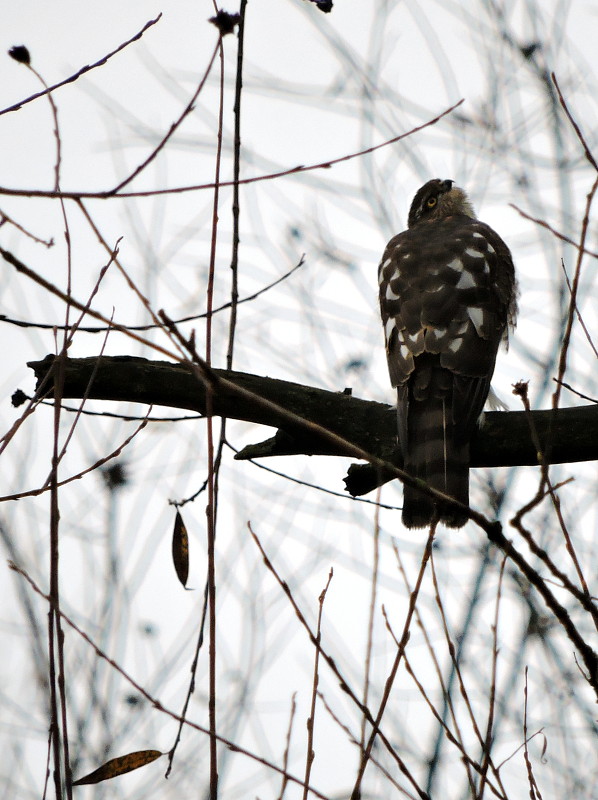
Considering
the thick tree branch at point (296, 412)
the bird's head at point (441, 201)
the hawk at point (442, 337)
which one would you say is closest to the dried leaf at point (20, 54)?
the thick tree branch at point (296, 412)

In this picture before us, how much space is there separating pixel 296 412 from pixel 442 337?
961 millimetres

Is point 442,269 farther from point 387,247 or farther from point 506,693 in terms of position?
point 506,693

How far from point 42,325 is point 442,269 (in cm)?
251

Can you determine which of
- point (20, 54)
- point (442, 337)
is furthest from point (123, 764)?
point (442, 337)

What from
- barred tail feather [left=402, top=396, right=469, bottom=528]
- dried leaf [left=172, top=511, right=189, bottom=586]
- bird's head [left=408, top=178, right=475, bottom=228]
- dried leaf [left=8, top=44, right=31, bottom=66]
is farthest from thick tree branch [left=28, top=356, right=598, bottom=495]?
bird's head [left=408, top=178, right=475, bottom=228]

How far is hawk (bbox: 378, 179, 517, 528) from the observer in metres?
3.69

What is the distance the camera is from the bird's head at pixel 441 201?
20.2 ft

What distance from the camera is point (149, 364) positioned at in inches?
137

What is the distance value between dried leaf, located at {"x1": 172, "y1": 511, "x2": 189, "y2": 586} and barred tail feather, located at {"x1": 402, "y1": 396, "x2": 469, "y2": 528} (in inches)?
43.9

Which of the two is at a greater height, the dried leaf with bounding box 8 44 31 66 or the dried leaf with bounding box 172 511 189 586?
the dried leaf with bounding box 8 44 31 66

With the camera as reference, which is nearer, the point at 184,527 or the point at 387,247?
the point at 184,527

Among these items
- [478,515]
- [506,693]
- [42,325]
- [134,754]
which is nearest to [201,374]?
[478,515]

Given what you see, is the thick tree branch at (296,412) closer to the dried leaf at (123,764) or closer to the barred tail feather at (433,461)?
the barred tail feather at (433,461)

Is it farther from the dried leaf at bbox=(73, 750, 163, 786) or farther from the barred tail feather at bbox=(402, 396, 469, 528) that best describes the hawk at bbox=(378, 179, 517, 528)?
the dried leaf at bbox=(73, 750, 163, 786)
